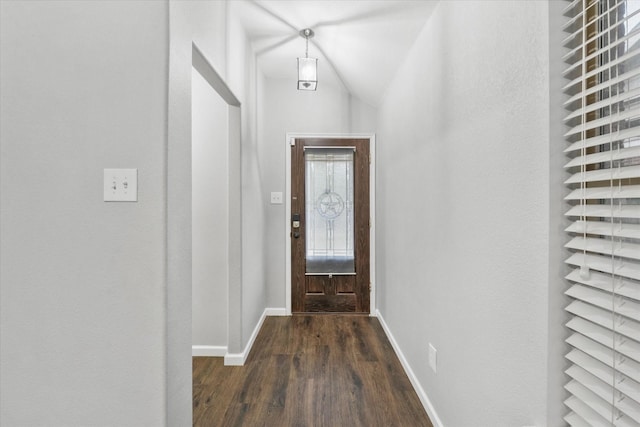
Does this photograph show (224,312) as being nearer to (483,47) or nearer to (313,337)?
(313,337)

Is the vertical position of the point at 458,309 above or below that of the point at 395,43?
below

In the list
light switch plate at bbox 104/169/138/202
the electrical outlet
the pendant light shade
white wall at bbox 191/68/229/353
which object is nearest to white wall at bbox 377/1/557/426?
the electrical outlet

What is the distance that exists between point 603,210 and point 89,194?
1.66 m

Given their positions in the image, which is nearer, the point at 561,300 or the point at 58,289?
the point at 561,300

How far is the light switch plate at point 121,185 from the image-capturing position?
128cm

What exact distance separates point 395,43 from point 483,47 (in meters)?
1.19

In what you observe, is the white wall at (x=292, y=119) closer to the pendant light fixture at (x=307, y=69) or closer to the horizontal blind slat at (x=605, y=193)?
the pendant light fixture at (x=307, y=69)

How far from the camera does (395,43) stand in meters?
2.35

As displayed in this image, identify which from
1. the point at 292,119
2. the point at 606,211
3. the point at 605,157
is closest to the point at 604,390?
the point at 606,211

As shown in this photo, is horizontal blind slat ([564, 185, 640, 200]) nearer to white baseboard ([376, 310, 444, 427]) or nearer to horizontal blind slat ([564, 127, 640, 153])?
horizontal blind slat ([564, 127, 640, 153])

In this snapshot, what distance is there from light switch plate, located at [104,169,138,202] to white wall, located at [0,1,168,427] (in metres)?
0.02

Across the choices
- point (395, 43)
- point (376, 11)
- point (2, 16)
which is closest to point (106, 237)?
point (2, 16)

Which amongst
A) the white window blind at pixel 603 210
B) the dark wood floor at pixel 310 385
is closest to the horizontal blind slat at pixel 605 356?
the white window blind at pixel 603 210

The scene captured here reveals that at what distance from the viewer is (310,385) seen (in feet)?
7.38
